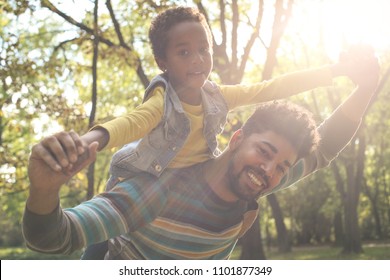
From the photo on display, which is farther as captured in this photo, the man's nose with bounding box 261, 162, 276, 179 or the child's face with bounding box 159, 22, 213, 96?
the child's face with bounding box 159, 22, 213, 96

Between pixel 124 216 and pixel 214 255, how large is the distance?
56 centimetres

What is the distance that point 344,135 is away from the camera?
8.50ft

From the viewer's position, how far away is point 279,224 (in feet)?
54.9

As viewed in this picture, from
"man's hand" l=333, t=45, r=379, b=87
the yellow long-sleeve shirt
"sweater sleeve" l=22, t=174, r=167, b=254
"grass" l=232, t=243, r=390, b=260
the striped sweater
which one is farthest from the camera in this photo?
"grass" l=232, t=243, r=390, b=260

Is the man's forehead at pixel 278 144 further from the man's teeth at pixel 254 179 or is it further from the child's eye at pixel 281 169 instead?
the man's teeth at pixel 254 179

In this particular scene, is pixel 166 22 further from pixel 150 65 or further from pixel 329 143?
pixel 150 65

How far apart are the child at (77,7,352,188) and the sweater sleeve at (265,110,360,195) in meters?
0.25

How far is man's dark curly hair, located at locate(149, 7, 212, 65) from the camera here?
104 inches

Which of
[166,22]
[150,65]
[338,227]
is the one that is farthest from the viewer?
[338,227]

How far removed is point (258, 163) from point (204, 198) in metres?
0.27

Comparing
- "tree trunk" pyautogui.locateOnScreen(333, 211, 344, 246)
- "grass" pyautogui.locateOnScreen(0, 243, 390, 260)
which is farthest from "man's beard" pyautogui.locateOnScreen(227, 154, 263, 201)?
"tree trunk" pyautogui.locateOnScreen(333, 211, 344, 246)

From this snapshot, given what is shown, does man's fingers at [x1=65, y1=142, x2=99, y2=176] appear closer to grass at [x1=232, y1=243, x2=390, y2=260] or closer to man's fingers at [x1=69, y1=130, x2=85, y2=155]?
man's fingers at [x1=69, y1=130, x2=85, y2=155]

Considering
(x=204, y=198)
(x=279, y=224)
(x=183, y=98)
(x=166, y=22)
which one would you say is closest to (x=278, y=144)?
(x=204, y=198)
